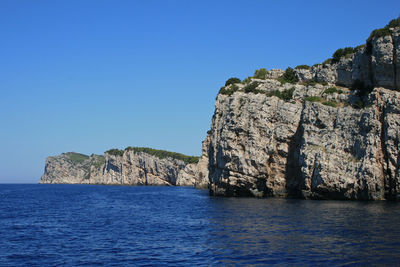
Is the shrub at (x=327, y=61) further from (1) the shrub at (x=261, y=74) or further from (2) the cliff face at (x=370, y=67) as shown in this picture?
(1) the shrub at (x=261, y=74)

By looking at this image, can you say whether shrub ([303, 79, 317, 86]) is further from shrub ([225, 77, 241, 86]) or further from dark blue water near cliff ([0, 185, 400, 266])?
dark blue water near cliff ([0, 185, 400, 266])

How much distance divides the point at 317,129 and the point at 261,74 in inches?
1140

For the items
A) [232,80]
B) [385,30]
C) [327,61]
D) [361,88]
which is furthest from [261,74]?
[385,30]

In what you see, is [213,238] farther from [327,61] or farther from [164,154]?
[164,154]

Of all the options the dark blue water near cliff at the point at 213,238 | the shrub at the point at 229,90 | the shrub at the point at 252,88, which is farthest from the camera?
the shrub at the point at 229,90

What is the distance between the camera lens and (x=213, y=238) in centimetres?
2941

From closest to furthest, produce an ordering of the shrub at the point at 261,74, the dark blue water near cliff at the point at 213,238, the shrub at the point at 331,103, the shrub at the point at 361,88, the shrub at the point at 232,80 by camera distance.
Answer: the dark blue water near cliff at the point at 213,238, the shrub at the point at 361,88, the shrub at the point at 331,103, the shrub at the point at 261,74, the shrub at the point at 232,80

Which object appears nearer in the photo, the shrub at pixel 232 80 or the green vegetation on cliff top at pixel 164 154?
the shrub at pixel 232 80

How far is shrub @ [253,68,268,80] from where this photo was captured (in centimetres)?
8219

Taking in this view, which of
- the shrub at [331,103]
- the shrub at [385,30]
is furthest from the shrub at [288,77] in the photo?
the shrub at [385,30]

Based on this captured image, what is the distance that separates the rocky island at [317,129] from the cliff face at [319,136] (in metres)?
0.14

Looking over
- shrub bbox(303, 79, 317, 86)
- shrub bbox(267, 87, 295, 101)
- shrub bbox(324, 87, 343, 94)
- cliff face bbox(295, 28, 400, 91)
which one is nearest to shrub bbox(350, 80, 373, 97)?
cliff face bbox(295, 28, 400, 91)

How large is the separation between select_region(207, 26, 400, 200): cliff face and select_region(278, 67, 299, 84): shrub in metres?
1.26

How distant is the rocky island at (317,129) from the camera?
171 feet
